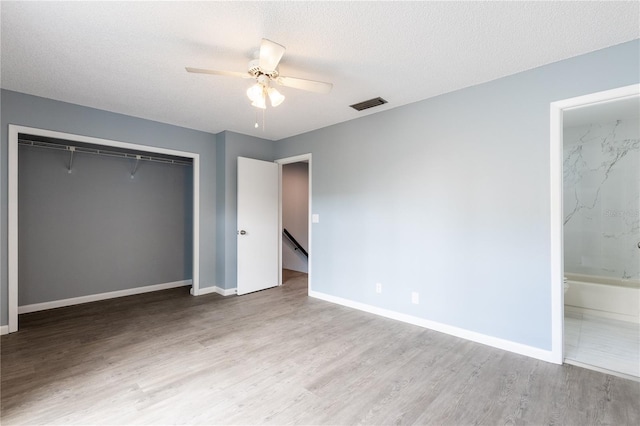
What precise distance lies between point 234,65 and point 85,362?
111 inches

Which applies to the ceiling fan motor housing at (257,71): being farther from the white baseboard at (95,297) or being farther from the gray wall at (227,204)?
the white baseboard at (95,297)

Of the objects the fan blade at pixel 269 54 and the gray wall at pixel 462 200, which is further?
the gray wall at pixel 462 200

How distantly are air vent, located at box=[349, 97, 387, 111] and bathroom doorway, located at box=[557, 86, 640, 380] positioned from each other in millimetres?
2158

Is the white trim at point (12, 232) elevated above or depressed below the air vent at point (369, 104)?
below

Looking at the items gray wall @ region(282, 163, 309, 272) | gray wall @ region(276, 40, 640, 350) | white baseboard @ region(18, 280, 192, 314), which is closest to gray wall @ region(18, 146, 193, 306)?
white baseboard @ region(18, 280, 192, 314)

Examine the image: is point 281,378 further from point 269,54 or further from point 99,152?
point 99,152

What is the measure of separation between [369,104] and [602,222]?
12.2ft

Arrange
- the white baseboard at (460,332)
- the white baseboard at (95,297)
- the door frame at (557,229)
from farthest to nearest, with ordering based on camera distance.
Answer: the white baseboard at (95,297) → the white baseboard at (460,332) → the door frame at (557,229)

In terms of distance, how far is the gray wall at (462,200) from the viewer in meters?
2.55

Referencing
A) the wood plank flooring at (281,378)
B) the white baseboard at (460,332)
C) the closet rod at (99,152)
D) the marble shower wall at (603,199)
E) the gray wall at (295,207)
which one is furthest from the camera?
the gray wall at (295,207)

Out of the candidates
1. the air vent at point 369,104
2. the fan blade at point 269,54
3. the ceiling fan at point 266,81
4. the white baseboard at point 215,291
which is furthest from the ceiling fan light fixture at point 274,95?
the white baseboard at point 215,291

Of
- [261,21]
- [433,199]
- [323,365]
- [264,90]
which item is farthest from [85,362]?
[433,199]

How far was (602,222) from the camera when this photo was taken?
13.6 feet

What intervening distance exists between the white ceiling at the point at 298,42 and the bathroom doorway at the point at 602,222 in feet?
5.60
